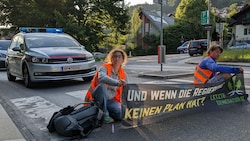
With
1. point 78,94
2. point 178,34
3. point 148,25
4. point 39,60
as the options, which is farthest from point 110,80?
point 148,25

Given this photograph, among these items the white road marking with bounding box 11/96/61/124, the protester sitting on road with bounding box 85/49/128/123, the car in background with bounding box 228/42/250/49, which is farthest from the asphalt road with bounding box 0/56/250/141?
the car in background with bounding box 228/42/250/49

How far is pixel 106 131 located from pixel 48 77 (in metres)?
4.46

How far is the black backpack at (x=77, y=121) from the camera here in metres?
4.35

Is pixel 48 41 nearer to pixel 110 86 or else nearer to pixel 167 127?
pixel 110 86

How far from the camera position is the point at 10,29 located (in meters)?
37.4

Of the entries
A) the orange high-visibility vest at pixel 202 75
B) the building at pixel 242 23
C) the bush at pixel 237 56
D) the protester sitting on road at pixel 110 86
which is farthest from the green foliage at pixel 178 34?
the protester sitting on road at pixel 110 86

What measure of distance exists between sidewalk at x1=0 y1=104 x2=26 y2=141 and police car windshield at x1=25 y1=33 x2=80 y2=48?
4210 mm

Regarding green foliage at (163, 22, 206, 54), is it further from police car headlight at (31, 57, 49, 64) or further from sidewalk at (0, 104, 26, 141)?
sidewalk at (0, 104, 26, 141)

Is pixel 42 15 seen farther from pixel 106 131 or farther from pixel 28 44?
pixel 106 131

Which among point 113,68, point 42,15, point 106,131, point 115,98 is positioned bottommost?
point 106,131

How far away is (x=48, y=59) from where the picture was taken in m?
8.65

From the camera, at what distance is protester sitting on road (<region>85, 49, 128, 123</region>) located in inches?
193

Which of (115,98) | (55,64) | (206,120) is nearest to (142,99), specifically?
(115,98)

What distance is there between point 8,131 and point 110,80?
5.91 feet
